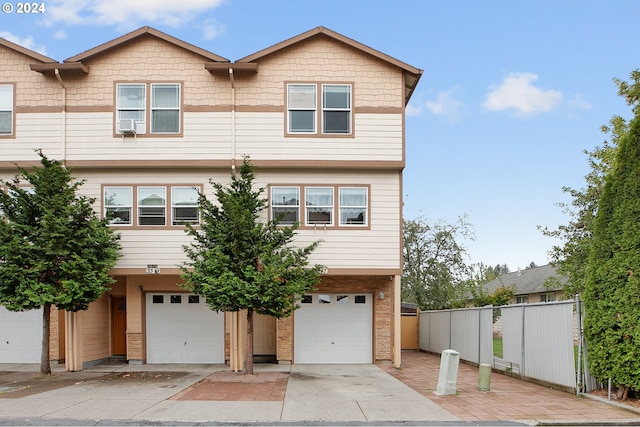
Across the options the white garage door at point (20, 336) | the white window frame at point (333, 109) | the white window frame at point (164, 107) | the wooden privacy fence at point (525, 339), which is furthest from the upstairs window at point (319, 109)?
the white garage door at point (20, 336)

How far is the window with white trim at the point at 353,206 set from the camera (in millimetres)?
16609

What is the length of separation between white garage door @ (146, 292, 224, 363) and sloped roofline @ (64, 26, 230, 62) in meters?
7.15

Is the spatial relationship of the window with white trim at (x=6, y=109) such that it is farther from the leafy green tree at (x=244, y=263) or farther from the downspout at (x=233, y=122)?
the leafy green tree at (x=244, y=263)

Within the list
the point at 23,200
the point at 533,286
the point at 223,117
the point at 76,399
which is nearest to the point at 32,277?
the point at 23,200

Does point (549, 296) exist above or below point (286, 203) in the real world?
below

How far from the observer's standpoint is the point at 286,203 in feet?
54.6

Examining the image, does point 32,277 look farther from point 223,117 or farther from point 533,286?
point 533,286

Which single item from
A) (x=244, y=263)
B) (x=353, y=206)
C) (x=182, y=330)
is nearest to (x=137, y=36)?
(x=244, y=263)

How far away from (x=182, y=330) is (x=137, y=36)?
8.76 meters

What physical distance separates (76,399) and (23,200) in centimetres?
557

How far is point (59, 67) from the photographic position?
16.3m

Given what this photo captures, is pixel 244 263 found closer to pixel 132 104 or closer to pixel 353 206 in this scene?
pixel 353 206

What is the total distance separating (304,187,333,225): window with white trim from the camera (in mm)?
16578

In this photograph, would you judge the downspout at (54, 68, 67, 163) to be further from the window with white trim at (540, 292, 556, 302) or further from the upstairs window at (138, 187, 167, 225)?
the window with white trim at (540, 292, 556, 302)
